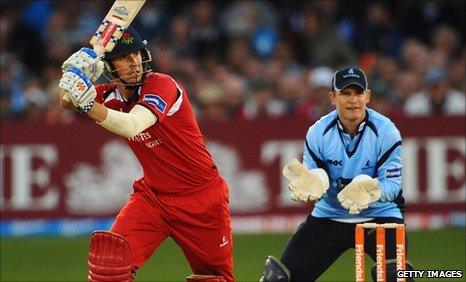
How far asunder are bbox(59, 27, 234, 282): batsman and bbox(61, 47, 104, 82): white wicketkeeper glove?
0.01 metres

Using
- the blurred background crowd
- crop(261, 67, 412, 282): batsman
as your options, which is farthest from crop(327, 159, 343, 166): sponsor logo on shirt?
the blurred background crowd

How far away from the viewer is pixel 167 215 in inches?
315

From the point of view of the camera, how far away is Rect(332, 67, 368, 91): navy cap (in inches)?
300

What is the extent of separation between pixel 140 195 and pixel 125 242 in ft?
1.85

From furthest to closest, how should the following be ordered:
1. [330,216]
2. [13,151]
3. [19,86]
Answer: [19,86], [13,151], [330,216]

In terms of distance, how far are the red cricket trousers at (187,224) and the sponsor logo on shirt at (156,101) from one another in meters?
0.75

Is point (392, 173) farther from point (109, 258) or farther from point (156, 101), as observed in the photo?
point (109, 258)

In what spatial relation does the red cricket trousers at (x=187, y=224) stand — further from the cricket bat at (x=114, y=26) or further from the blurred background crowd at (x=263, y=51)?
the blurred background crowd at (x=263, y=51)

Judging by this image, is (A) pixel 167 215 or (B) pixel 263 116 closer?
(A) pixel 167 215

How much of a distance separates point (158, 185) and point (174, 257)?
14.2ft

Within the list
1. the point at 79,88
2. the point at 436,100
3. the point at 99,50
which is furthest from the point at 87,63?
the point at 436,100

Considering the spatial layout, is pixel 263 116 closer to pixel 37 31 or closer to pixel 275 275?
pixel 37 31

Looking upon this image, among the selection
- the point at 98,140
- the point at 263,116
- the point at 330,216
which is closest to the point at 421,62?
the point at 263,116

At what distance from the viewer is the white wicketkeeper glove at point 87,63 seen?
23.4ft
